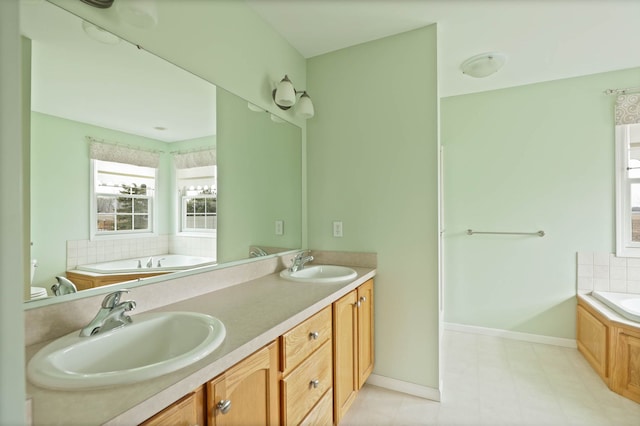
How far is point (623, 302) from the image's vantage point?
233 centimetres

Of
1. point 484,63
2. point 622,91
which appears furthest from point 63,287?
point 622,91

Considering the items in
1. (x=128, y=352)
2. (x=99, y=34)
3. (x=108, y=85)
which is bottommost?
(x=128, y=352)

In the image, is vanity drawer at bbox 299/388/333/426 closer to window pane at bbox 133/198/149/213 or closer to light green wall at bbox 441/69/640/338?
window pane at bbox 133/198/149/213

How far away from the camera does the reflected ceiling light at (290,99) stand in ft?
6.38

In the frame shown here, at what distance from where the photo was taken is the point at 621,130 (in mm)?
2547

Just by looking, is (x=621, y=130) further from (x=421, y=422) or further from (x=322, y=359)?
(x=322, y=359)

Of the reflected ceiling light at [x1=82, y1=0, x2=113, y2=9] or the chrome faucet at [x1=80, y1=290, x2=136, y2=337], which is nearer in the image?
the chrome faucet at [x1=80, y1=290, x2=136, y2=337]

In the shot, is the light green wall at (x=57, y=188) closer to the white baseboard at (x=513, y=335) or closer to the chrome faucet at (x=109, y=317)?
the chrome faucet at (x=109, y=317)

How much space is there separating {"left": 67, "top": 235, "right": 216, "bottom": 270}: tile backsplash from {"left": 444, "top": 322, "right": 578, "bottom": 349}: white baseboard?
8.67ft

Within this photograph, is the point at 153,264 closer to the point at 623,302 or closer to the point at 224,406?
the point at 224,406

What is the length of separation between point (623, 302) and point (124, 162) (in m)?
3.41

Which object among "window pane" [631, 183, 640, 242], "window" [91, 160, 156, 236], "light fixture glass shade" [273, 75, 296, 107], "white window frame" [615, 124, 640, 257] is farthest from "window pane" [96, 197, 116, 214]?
"window pane" [631, 183, 640, 242]

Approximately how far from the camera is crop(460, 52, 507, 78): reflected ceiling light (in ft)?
7.50

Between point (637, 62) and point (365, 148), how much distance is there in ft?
7.68
